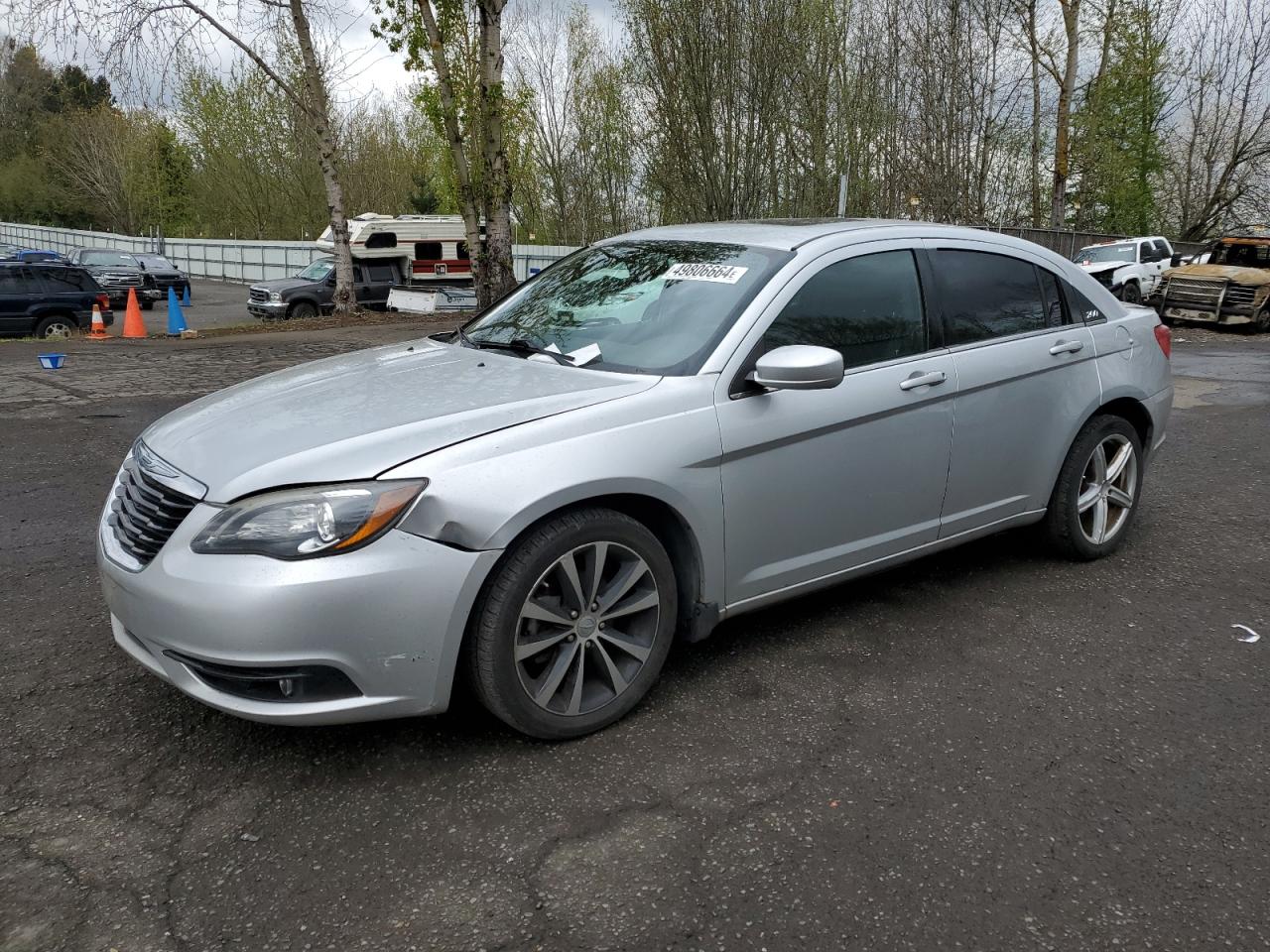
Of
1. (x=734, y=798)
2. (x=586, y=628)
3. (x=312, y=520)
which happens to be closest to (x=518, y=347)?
(x=586, y=628)

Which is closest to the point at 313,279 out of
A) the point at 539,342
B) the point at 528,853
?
the point at 539,342

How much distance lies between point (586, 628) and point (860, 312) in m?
1.66

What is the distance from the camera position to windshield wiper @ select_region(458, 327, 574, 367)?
378 cm

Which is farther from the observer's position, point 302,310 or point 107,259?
point 107,259

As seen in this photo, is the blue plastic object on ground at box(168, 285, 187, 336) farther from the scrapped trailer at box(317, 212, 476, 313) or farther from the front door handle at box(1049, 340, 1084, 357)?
the front door handle at box(1049, 340, 1084, 357)

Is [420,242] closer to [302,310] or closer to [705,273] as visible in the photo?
[302,310]

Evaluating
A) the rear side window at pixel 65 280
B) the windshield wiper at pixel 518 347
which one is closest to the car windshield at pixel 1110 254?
the rear side window at pixel 65 280

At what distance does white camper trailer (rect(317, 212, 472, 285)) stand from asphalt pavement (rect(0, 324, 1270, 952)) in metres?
25.2


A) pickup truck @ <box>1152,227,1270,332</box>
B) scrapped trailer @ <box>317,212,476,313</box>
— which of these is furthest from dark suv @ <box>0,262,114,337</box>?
pickup truck @ <box>1152,227,1270,332</box>

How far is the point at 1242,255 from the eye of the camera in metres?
21.9

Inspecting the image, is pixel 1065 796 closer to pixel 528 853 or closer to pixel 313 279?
pixel 528 853

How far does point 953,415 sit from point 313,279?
76.4 feet

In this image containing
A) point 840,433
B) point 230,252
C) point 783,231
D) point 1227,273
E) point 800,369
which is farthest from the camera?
point 230,252

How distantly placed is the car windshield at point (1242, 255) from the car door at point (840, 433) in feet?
69.2
